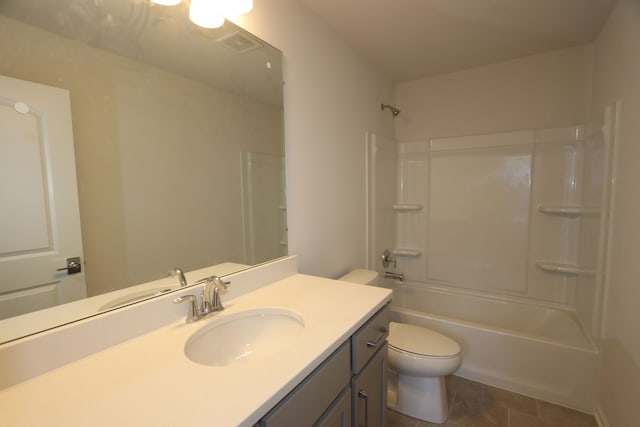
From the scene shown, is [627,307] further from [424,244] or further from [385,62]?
[385,62]

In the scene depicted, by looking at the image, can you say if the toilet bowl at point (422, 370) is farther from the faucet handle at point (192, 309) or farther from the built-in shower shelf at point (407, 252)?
the faucet handle at point (192, 309)

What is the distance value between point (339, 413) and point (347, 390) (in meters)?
0.07

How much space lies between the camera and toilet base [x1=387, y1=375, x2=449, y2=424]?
1691 millimetres

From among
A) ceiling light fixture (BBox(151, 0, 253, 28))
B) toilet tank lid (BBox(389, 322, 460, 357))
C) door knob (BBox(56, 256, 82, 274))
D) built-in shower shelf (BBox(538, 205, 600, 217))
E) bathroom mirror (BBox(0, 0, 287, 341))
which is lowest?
toilet tank lid (BBox(389, 322, 460, 357))

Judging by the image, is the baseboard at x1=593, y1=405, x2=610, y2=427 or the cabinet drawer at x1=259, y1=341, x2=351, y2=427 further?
the baseboard at x1=593, y1=405, x2=610, y2=427

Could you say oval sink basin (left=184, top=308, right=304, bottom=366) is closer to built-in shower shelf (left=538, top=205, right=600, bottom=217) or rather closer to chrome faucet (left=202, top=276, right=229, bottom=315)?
chrome faucet (left=202, top=276, right=229, bottom=315)

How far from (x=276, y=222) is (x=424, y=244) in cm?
182

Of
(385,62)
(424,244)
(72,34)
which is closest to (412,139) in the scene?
(385,62)

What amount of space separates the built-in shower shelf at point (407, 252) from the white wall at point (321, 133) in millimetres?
706

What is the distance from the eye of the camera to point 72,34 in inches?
32.1

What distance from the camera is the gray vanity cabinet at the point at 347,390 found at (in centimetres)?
72

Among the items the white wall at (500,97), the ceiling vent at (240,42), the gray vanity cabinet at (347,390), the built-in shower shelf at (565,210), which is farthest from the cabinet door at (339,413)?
the white wall at (500,97)

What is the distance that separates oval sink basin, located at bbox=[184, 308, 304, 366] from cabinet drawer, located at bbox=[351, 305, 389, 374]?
0.66 feet

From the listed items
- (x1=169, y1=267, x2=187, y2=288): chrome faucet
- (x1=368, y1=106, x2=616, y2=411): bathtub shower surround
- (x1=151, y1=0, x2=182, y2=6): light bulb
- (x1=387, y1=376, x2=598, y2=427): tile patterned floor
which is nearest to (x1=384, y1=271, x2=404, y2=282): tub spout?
(x1=368, y1=106, x2=616, y2=411): bathtub shower surround
